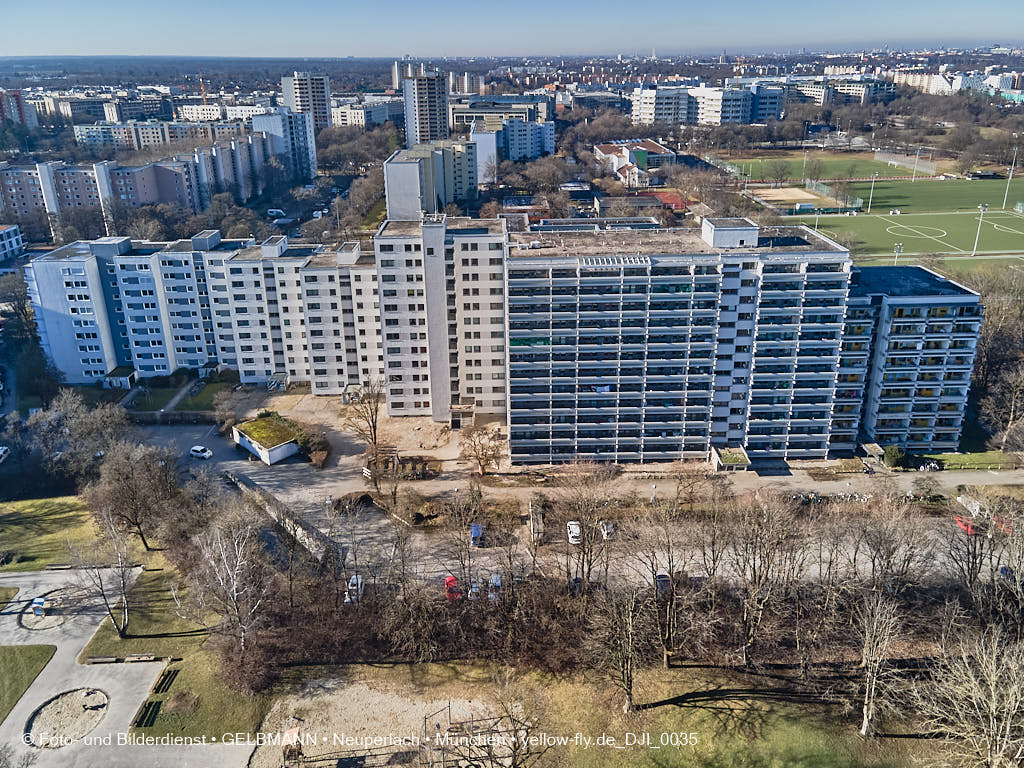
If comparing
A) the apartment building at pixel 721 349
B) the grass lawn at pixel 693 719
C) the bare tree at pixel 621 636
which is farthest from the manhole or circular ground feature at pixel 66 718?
the apartment building at pixel 721 349

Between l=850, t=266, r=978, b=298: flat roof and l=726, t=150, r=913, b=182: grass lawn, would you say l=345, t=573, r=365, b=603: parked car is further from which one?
l=726, t=150, r=913, b=182: grass lawn

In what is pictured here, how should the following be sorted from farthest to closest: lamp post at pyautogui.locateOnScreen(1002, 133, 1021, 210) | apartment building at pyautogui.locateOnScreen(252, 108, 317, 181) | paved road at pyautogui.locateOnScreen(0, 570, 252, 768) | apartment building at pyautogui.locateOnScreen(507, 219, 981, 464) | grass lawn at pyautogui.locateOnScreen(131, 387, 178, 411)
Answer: apartment building at pyautogui.locateOnScreen(252, 108, 317, 181) → lamp post at pyautogui.locateOnScreen(1002, 133, 1021, 210) → grass lawn at pyautogui.locateOnScreen(131, 387, 178, 411) → apartment building at pyautogui.locateOnScreen(507, 219, 981, 464) → paved road at pyautogui.locateOnScreen(0, 570, 252, 768)

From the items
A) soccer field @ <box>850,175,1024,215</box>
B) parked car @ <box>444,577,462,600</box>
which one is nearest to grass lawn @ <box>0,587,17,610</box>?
parked car @ <box>444,577,462,600</box>

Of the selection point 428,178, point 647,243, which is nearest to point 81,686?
point 647,243

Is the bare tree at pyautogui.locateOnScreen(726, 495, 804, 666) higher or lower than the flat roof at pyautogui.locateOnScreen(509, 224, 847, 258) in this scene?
lower

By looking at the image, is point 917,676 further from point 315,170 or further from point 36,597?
point 315,170

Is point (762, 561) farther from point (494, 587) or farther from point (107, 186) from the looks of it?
point (107, 186)
